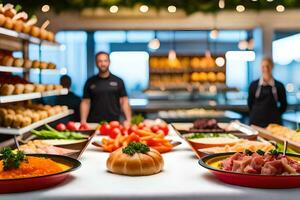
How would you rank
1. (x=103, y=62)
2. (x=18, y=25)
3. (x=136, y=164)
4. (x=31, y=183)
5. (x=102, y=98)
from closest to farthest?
(x=31, y=183)
(x=136, y=164)
(x=18, y=25)
(x=103, y=62)
(x=102, y=98)

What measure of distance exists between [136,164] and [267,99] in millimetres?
4137

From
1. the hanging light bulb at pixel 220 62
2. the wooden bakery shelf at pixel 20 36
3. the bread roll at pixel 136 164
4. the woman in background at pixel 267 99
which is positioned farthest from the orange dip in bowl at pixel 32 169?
the hanging light bulb at pixel 220 62

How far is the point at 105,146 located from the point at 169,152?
439mm

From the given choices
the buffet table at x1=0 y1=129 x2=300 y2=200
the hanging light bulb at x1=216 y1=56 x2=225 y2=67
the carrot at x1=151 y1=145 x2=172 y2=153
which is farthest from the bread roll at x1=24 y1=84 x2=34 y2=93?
the hanging light bulb at x1=216 y1=56 x2=225 y2=67

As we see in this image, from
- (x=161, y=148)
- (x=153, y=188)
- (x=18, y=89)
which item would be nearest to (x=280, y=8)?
(x=18, y=89)

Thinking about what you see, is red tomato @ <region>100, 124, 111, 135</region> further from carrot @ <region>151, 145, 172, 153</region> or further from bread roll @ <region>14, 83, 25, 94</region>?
carrot @ <region>151, 145, 172, 153</region>

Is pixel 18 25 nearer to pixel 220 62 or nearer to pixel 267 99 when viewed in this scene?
pixel 267 99

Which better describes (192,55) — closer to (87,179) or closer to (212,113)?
(212,113)

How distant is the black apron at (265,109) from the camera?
6137 millimetres

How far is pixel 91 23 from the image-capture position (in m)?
9.51

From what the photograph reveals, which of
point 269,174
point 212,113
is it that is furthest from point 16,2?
point 269,174

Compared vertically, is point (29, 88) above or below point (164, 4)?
below

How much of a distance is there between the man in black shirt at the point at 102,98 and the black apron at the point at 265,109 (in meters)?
1.72

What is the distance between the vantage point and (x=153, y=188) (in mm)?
2143
